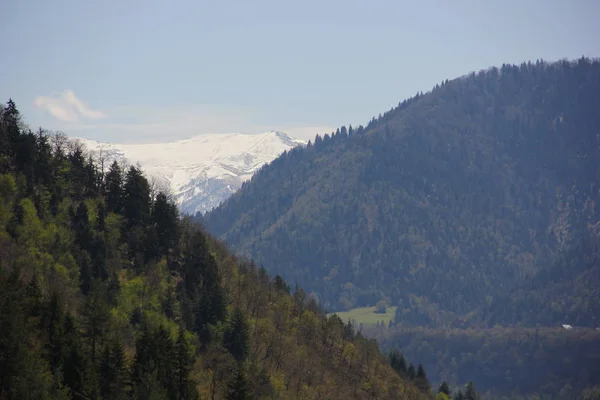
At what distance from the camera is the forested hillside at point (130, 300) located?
9969 centimetres

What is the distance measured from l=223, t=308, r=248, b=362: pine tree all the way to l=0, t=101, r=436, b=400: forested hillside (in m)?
0.18

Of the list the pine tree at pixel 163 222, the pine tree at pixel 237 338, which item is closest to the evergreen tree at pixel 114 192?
the pine tree at pixel 163 222

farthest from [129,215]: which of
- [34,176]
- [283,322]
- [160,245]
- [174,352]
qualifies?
[174,352]

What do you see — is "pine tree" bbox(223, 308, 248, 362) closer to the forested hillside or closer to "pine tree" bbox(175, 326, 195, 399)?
the forested hillside

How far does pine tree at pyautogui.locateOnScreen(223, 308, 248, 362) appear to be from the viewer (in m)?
140

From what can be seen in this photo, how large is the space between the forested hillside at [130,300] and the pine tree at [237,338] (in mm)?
175

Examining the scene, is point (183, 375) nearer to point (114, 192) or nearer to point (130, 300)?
point (130, 300)

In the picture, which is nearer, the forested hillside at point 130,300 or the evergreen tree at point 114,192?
the forested hillside at point 130,300

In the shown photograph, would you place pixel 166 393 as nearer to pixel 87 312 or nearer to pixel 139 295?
pixel 87 312

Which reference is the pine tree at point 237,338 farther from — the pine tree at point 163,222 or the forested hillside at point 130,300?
the pine tree at point 163,222

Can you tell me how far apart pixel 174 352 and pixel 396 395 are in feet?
282

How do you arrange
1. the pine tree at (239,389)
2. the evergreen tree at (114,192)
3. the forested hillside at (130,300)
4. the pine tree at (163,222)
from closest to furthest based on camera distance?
the forested hillside at (130,300), the pine tree at (239,389), the pine tree at (163,222), the evergreen tree at (114,192)

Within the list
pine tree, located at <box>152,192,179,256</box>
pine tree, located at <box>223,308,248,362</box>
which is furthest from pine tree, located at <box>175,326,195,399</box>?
pine tree, located at <box>152,192,179,256</box>

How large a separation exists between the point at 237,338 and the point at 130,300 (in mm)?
19696
